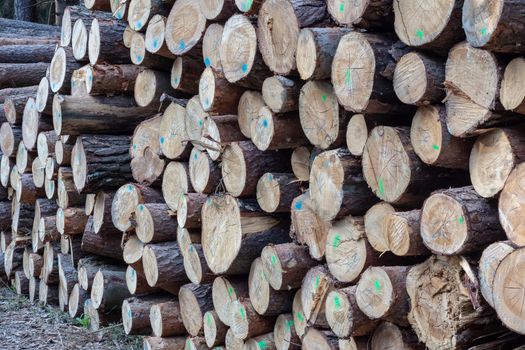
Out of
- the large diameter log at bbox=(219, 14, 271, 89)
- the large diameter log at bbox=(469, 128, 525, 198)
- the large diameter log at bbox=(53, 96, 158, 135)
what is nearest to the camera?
the large diameter log at bbox=(469, 128, 525, 198)

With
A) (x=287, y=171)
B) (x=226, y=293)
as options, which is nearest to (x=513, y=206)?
(x=287, y=171)

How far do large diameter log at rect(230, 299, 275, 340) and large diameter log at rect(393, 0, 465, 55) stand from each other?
1627 millimetres

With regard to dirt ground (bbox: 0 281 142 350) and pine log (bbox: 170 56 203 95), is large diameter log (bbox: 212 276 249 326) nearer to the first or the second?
pine log (bbox: 170 56 203 95)

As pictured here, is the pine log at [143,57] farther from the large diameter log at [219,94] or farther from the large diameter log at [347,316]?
the large diameter log at [347,316]

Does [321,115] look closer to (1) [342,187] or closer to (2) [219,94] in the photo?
(1) [342,187]

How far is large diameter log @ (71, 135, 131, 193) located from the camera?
477cm

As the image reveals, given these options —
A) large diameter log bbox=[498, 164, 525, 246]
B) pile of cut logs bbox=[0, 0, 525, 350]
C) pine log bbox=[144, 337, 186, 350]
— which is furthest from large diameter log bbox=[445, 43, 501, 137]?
pine log bbox=[144, 337, 186, 350]

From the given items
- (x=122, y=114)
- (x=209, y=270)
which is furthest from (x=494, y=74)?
(x=122, y=114)

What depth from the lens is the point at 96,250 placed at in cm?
505

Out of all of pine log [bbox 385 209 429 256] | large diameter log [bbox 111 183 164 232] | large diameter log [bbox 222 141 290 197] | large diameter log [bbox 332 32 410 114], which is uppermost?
large diameter log [bbox 332 32 410 114]

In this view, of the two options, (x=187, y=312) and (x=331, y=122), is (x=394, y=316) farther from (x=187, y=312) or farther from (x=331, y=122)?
A: (x=187, y=312)

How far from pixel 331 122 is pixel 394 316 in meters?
0.84

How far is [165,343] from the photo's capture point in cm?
437

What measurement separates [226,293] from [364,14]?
67.6 inches
